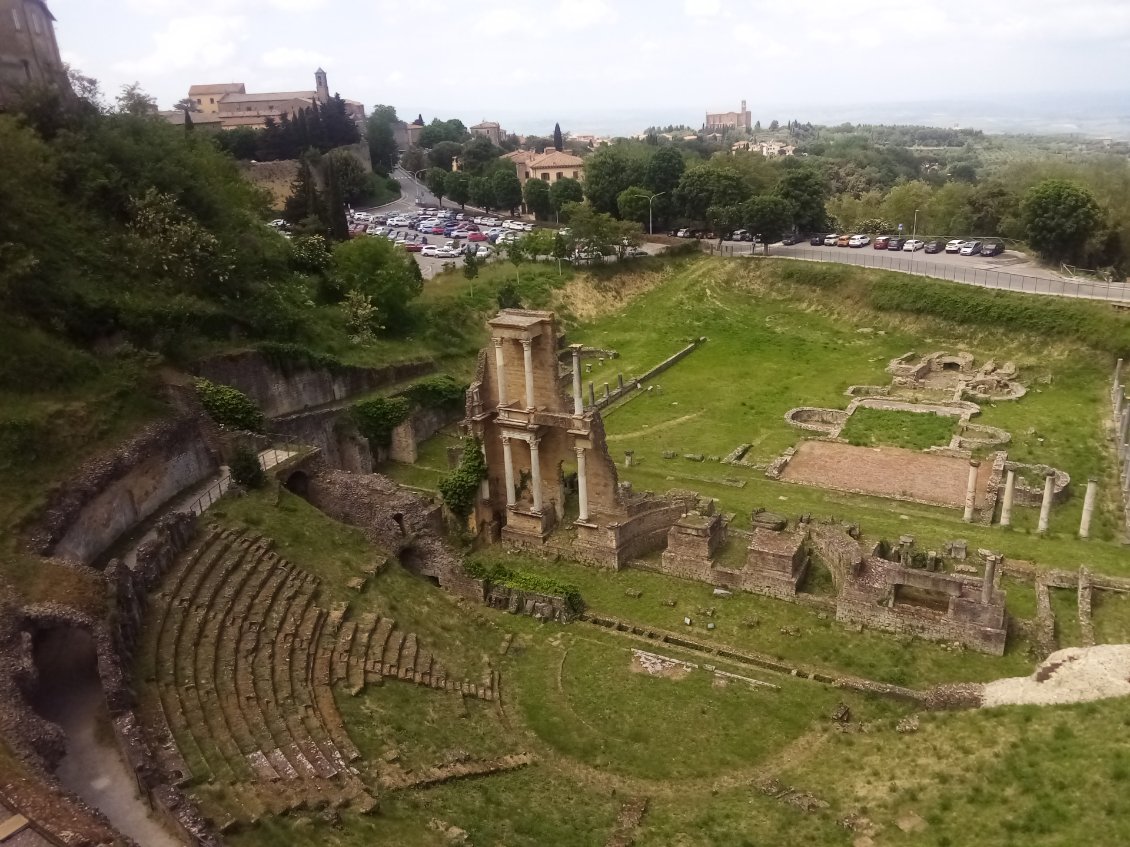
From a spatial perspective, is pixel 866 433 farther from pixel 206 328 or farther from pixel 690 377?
pixel 206 328

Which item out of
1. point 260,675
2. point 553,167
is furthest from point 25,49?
point 553,167

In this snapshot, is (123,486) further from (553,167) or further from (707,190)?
(553,167)

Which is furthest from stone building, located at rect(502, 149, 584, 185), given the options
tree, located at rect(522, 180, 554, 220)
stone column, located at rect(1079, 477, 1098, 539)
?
stone column, located at rect(1079, 477, 1098, 539)

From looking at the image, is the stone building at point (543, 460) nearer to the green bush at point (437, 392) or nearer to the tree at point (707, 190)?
the green bush at point (437, 392)

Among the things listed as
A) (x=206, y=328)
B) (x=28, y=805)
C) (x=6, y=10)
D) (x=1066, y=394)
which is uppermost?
(x=6, y=10)

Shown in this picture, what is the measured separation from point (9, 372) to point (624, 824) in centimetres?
2429

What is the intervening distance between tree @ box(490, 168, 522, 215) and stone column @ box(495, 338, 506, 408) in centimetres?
7118

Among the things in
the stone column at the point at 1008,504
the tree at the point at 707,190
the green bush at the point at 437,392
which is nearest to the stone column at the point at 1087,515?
the stone column at the point at 1008,504

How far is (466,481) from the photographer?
1248 inches

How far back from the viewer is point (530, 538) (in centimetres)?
3155

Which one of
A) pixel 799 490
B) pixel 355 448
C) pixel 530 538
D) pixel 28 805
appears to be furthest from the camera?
pixel 355 448

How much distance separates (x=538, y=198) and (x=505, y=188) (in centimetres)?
946

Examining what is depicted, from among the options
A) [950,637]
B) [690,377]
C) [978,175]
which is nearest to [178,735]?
[950,637]

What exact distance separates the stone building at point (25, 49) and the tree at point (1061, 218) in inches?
2440
